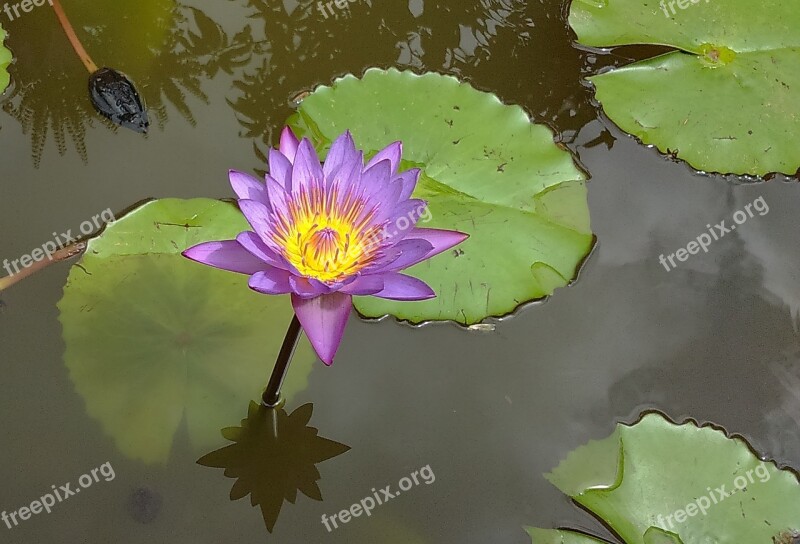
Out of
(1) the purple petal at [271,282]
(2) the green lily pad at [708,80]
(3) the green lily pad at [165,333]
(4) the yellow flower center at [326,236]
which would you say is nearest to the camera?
(1) the purple petal at [271,282]

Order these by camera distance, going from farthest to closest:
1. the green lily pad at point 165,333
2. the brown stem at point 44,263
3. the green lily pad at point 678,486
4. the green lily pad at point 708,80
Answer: the green lily pad at point 708,80 → the brown stem at point 44,263 → the green lily pad at point 165,333 → the green lily pad at point 678,486

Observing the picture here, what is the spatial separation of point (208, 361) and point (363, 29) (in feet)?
4.79

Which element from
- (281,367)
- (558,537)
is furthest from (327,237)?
(558,537)

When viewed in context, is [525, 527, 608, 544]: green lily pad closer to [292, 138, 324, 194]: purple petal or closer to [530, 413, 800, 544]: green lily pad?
[530, 413, 800, 544]: green lily pad

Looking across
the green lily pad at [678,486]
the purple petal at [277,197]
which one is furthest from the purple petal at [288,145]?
the green lily pad at [678,486]

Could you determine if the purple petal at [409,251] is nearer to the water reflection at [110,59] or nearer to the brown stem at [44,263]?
the brown stem at [44,263]

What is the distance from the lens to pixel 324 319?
1434 mm

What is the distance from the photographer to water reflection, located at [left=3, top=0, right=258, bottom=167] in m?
2.30

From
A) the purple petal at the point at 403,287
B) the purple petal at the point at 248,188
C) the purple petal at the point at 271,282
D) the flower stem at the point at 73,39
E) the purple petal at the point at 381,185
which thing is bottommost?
the purple petal at the point at 403,287

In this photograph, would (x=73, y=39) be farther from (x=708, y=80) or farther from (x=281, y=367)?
(x=708, y=80)

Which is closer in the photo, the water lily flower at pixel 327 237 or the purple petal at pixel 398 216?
the water lily flower at pixel 327 237

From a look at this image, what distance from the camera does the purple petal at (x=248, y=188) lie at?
1.51 m

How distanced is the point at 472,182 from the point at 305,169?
0.74 metres

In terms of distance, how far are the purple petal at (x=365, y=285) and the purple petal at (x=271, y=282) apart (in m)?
0.12
